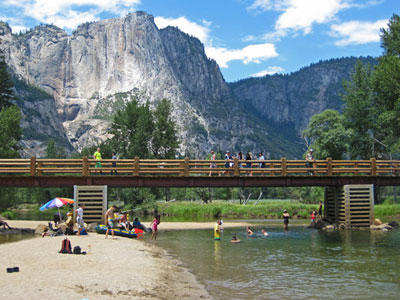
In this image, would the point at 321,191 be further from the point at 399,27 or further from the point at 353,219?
the point at 353,219

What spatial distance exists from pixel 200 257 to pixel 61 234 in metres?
11.3

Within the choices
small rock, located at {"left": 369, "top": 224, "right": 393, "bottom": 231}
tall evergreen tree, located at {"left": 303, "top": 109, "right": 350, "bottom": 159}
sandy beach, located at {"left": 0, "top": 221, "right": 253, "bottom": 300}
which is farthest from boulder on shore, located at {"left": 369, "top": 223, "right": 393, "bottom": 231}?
tall evergreen tree, located at {"left": 303, "top": 109, "right": 350, "bottom": 159}

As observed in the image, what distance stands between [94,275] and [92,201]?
20341 mm

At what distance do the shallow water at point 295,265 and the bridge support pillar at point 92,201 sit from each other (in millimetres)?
5963

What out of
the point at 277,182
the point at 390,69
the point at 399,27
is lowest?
the point at 277,182

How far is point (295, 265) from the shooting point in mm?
20328

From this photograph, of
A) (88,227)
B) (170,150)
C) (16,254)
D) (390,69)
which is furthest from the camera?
(170,150)

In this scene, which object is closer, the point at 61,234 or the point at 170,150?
the point at 61,234

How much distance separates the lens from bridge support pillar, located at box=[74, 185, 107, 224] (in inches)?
1345

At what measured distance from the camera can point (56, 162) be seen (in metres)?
35.1

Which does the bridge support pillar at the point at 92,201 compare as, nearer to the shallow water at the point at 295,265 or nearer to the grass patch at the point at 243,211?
the shallow water at the point at 295,265

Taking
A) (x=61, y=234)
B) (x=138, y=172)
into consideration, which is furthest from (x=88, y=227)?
(x=138, y=172)

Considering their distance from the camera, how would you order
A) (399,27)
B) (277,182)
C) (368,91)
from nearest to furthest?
(277,182)
(399,27)
(368,91)

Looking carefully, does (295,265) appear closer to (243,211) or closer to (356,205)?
(356,205)
